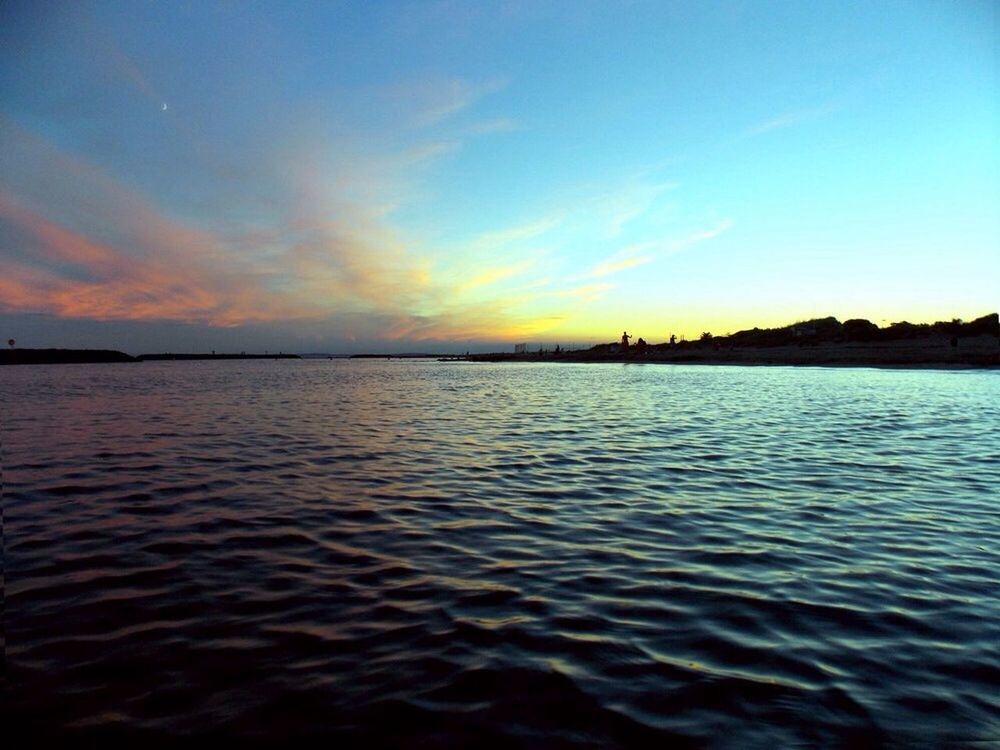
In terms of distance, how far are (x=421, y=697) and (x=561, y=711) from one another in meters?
1.08

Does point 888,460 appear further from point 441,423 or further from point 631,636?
point 441,423

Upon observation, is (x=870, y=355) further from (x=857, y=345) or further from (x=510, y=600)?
(x=510, y=600)

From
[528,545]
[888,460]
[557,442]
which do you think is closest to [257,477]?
[528,545]

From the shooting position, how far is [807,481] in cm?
1212

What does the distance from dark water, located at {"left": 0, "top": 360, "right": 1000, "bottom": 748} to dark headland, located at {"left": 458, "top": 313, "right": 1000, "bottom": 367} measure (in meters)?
64.4

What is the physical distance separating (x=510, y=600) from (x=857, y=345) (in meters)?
91.7

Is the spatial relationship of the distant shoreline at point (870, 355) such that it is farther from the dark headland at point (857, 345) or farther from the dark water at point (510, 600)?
the dark water at point (510, 600)

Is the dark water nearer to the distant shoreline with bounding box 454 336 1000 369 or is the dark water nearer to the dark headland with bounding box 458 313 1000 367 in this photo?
the distant shoreline with bounding box 454 336 1000 369

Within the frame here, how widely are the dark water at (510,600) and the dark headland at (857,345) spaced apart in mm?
64393

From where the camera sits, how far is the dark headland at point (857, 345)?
6519 cm

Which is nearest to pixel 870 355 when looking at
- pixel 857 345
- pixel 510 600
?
pixel 857 345

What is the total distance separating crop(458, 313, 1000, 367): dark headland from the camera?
214 feet

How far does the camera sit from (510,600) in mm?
6176

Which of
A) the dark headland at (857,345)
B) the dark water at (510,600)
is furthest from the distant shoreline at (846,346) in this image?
the dark water at (510,600)
